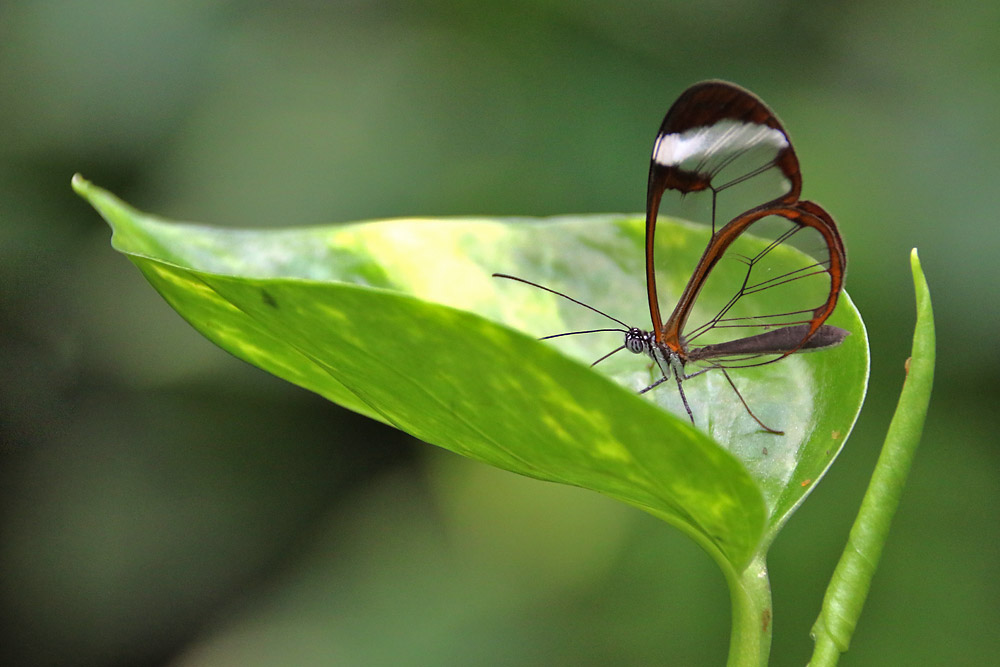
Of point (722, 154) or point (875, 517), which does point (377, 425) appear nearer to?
point (722, 154)

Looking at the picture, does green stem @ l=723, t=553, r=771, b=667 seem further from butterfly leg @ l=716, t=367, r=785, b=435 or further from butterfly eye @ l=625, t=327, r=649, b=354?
butterfly eye @ l=625, t=327, r=649, b=354

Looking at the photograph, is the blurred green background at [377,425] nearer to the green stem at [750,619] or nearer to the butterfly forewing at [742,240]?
the butterfly forewing at [742,240]

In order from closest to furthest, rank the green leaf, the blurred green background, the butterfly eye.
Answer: the green leaf → the butterfly eye → the blurred green background

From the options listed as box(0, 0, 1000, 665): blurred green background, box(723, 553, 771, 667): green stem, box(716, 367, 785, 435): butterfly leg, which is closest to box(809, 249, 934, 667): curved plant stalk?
box(723, 553, 771, 667): green stem

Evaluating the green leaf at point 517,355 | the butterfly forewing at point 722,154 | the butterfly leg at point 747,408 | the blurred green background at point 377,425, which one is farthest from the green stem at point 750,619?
the blurred green background at point 377,425

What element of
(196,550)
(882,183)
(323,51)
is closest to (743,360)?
(882,183)

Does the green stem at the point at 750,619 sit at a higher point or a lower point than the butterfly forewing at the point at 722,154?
lower

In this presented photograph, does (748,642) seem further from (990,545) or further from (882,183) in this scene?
(882,183)
